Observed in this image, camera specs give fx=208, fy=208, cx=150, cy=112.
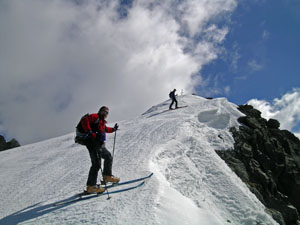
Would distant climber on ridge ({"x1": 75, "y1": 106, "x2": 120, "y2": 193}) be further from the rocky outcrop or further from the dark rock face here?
the rocky outcrop

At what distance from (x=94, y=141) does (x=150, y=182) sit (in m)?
2.05

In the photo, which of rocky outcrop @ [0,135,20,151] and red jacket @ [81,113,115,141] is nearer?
red jacket @ [81,113,115,141]

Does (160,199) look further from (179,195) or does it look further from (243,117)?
(243,117)

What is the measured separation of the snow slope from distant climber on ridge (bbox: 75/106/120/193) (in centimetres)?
62

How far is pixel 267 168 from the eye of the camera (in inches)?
468

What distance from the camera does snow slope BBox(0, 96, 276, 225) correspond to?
5.04 metres

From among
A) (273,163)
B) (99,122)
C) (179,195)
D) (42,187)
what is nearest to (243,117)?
(273,163)

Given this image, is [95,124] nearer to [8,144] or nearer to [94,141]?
[94,141]

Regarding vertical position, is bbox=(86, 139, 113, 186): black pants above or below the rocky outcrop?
below

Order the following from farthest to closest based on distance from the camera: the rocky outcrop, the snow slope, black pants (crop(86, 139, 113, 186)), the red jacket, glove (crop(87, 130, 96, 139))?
1. the rocky outcrop
2. the red jacket
3. black pants (crop(86, 139, 113, 186))
4. glove (crop(87, 130, 96, 139))
5. the snow slope

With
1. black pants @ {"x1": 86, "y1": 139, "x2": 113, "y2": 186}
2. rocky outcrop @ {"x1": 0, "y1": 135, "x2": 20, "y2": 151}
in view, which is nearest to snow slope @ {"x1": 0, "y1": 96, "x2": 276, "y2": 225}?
black pants @ {"x1": 86, "y1": 139, "x2": 113, "y2": 186}

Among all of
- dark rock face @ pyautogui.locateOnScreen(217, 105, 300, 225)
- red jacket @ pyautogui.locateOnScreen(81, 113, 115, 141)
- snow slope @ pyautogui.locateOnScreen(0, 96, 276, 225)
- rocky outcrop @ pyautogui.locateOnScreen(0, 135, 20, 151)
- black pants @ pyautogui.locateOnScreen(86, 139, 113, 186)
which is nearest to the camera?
snow slope @ pyautogui.locateOnScreen(0, 96, 276, 225)

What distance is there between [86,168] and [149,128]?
5394mm

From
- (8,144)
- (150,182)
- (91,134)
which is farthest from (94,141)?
(8,144)
